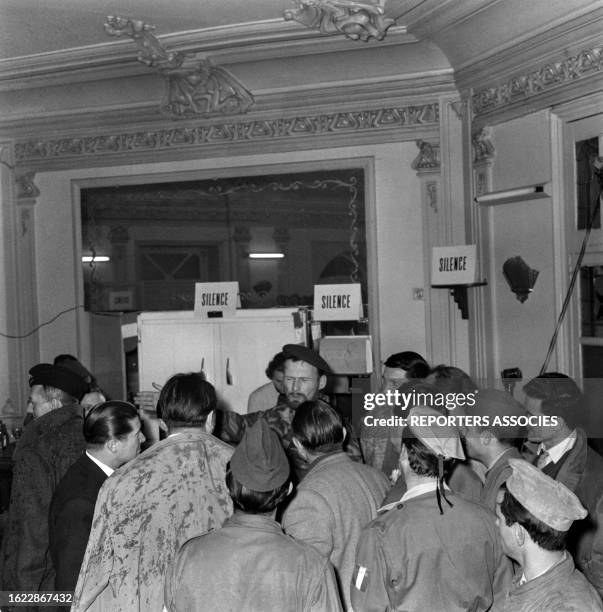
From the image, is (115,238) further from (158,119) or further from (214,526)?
(214,526)

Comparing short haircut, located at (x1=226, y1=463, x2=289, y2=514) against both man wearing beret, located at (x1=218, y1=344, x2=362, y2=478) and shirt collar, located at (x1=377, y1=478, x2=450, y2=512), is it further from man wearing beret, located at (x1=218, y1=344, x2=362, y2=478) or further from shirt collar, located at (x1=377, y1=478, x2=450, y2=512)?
man wearing beret, located at (x1=218, y1=344, x2=362, y2=478)

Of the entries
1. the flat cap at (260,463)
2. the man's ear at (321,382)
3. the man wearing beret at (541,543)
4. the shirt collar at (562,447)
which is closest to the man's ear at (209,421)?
the flat cap at (260,463)

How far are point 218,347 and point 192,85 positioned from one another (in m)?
1.81

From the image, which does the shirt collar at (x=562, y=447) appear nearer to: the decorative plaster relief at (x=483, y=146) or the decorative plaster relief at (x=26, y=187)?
the decorative plaster relief at (x=483, y=146)

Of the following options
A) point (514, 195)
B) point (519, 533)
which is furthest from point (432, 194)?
point (519, 533)

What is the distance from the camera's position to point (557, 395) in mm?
2939

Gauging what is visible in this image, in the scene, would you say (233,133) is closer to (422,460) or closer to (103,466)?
(103,466)

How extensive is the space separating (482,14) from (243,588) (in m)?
3.48

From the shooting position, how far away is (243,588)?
172 centimetres

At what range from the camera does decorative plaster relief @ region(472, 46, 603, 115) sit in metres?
3.95

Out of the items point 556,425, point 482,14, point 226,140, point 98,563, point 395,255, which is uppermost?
point 482,14

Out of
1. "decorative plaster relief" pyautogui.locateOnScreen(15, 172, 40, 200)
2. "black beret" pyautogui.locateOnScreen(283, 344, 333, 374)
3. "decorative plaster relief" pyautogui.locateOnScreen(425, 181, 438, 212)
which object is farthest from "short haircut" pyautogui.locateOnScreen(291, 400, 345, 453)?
"decorative plaster relief" pyautogui.locateOnScreen(15, 172, 40, 200)

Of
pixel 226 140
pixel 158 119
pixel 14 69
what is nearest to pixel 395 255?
pixel 226 140

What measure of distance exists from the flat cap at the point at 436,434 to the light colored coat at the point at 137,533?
56 cm
